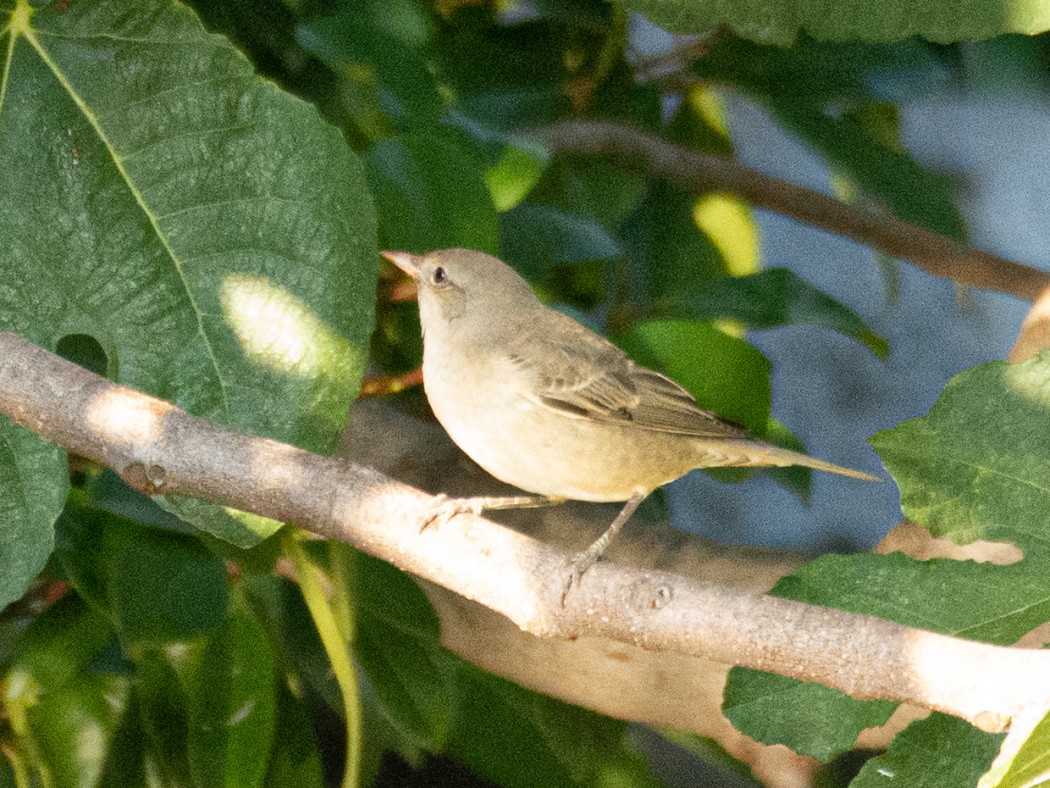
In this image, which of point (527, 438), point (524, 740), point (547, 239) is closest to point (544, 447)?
point (527, 438)

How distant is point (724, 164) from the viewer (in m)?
2.28

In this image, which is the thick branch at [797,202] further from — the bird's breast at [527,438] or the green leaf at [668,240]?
the bird's breast at [527,438]

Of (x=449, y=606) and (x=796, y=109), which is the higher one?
(x=796, y=109)

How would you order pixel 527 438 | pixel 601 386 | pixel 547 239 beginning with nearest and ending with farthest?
1. pixel 527 438
2. pixel 601 386
3. pixel 547 239

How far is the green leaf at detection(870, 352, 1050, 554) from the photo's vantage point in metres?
1.12

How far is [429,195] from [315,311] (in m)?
0.35

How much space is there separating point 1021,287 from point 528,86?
0.89m

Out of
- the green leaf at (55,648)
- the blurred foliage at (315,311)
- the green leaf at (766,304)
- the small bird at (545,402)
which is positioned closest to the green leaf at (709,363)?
the blurred foliage at (315,311)

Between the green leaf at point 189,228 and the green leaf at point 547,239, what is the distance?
0.55m

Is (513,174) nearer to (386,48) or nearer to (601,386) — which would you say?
(386,48)

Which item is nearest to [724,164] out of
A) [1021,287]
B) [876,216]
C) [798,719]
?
[876,216]

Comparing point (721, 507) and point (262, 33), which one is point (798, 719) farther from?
point (721, 507)

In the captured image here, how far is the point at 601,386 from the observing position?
1499 mm

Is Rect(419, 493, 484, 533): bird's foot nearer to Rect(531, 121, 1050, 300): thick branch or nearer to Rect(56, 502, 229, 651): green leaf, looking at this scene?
Rect(56, 502, 229, 651): green leaf
